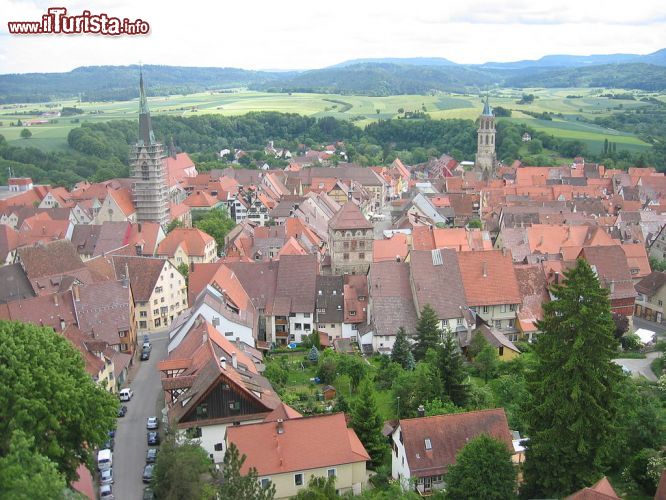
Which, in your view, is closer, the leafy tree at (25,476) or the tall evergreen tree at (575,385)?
the leafy tree at (25,476)

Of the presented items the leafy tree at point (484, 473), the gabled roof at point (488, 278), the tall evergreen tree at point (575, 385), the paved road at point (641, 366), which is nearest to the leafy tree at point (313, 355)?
the gabled roof at point (488, 278)

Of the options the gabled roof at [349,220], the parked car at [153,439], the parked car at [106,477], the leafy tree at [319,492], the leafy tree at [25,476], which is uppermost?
the gabled roof at [349,220]

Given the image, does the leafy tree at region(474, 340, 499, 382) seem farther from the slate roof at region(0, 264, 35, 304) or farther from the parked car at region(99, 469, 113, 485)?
the slate roof at region(0, 264, 35, 304)

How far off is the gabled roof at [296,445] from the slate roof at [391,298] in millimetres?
19436

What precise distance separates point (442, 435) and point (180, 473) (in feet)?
42.8

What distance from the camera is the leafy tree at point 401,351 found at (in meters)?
49.9

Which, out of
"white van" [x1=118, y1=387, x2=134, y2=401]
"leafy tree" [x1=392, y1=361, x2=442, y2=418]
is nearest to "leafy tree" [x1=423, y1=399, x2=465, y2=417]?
"leafy tree" [x1=392, y1=361, x2=442, y2=418]

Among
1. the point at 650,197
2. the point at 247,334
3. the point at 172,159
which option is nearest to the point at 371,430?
the point at 247,334

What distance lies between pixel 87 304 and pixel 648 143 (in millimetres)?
165255

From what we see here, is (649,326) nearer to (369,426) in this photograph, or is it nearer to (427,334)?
(427,334)

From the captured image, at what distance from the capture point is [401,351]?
5006 cm

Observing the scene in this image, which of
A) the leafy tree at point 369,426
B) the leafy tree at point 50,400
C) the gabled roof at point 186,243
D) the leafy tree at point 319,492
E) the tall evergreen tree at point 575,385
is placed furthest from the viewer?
the gabled roof at point 186,243

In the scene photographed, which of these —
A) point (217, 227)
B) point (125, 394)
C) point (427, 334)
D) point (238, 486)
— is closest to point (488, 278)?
point (427, 334)

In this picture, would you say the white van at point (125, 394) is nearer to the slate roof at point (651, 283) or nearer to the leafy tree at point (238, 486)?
the leafy tree at point (238, 486)
